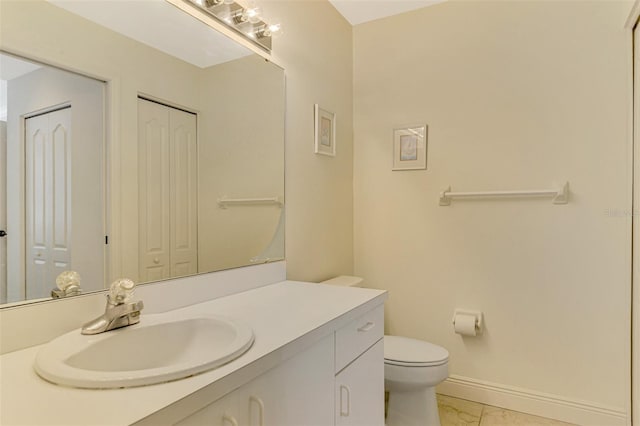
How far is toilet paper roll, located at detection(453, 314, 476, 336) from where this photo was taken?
2.08 metres

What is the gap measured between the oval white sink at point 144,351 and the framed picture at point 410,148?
167 cm

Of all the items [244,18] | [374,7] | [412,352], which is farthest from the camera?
[374,7]

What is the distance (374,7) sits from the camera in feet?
7.58

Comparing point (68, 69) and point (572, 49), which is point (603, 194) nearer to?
point (572, 49)

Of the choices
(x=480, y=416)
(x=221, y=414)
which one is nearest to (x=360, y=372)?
(x=221, y=414)

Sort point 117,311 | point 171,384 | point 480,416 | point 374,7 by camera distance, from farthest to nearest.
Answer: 1. point 374,7
2. point 480,416
3. point 117,311
4. point 171,384

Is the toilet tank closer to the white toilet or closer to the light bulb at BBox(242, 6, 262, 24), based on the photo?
the white toilet

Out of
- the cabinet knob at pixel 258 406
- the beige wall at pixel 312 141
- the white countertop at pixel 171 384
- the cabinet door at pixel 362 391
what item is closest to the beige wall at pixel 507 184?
the beige wall at pixel 312 141

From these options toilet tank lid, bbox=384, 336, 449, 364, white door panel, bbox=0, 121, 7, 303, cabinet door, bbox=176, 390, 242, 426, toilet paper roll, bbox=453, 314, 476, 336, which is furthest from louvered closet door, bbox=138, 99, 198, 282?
toilet paper roll, bbox=453, 314, 476, 336

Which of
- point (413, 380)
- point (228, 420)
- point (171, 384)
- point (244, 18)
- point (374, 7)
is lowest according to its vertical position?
point (413, 380)

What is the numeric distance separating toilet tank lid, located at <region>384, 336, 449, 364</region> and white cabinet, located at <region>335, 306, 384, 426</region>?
0.35 metres

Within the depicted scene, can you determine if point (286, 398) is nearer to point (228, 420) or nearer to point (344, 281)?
point (228, 420)

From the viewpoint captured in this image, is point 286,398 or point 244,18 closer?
point 286,398

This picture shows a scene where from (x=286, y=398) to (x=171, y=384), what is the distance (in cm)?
35
